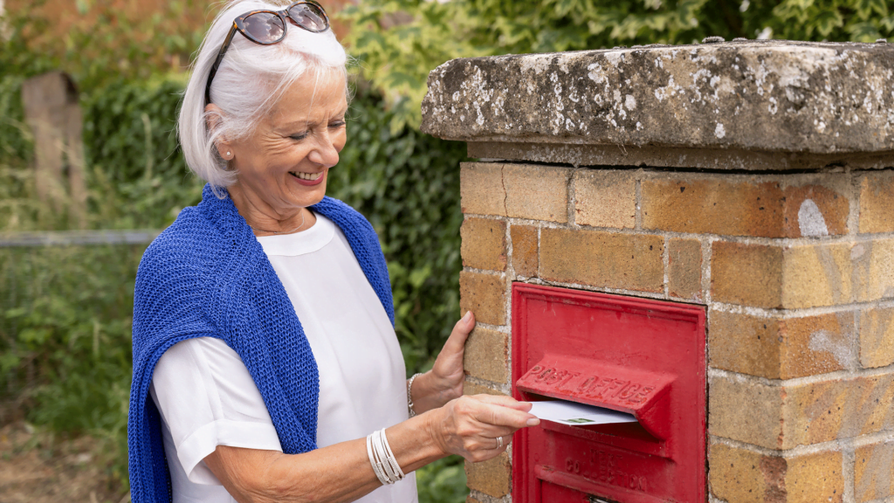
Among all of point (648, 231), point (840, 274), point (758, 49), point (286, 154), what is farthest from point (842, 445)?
point (286, 154)

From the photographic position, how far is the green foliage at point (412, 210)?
13.5 ft

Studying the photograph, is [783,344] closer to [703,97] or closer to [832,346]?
[832,346]

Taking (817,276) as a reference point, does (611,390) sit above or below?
below

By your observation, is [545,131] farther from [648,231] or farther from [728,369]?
[728,369]

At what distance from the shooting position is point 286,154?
60.6 inches

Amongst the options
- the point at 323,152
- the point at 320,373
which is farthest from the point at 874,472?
the point at 323,152

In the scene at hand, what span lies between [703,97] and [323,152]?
770 mm

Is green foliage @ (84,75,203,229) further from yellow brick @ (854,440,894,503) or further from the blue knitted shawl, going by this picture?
yellow brick @ (854,440,894,503)

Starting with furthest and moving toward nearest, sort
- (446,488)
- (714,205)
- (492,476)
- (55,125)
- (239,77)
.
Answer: (55,125)
(446,488)
(492,476)
(239,77)
(714,205)

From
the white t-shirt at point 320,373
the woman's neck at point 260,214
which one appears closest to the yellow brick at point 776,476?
the white t-shirt at point 320,373

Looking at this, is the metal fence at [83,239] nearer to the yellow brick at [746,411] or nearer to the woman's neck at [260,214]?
the woman's neck at [260,214]

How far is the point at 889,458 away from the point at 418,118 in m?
2.69

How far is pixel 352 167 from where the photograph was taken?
4734 mm

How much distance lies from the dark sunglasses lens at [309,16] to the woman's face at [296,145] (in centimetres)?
13
